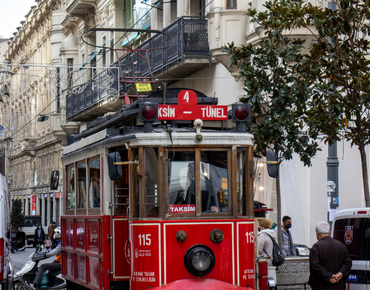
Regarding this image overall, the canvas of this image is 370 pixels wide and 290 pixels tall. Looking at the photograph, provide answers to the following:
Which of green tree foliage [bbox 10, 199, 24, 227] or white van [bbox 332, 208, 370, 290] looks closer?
white van [bbox 332, 208, 370, 290]

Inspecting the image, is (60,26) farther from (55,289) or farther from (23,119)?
(55,289)

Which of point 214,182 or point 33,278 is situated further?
point 33,278

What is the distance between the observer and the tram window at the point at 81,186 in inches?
449

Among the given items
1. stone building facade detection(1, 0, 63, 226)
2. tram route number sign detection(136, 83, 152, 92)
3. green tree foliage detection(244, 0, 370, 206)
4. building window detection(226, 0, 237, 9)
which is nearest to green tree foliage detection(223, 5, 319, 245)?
green tree foliage detection(244, 0, 370, 206)

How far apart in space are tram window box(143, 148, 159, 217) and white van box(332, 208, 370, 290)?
3.19 meters

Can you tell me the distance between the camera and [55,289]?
12.4 meters

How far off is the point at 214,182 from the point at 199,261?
1.01 m

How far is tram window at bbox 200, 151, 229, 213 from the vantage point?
8.88m

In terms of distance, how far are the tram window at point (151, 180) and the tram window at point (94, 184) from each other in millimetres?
1748

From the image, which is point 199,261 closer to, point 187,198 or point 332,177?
point 187,198

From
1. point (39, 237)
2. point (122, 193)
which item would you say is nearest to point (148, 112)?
point (122, 193)

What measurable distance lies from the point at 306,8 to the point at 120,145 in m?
3.91

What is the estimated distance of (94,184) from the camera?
35.2 ft

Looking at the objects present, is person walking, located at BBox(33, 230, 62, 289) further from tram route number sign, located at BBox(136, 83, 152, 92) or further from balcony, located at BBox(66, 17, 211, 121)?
balcony, located at BBox(66, 17, 211, 121)
